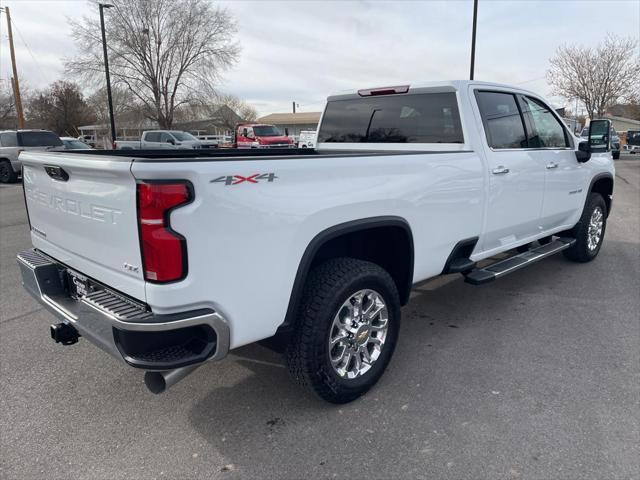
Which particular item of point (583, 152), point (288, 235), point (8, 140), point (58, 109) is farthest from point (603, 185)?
point (58, 109)

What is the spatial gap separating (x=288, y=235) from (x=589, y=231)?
4876 mm

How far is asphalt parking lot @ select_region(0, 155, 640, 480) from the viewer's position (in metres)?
2.54

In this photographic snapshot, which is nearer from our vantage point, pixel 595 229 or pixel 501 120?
pixel 501 120

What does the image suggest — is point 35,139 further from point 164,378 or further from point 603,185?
point 164,378

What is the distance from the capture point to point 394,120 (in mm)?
4480

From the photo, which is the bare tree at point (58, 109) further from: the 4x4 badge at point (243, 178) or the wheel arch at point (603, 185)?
the 4x4 badge at point (243, 178)

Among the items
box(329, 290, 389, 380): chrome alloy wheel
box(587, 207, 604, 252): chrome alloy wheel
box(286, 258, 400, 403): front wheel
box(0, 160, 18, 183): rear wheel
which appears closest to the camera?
box(286, 258, 400, 403): front wheel

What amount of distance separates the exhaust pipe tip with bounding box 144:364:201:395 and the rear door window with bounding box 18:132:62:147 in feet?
55.3

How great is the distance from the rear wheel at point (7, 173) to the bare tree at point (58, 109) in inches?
1830

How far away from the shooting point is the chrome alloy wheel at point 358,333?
3012 millimetres

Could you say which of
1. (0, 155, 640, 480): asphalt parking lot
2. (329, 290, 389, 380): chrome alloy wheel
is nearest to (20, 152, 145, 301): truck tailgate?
(0, 155, 640, 480): asphalt parking lot

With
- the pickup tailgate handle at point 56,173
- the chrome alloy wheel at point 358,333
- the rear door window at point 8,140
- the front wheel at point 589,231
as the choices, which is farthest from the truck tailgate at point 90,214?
the rear door window at point 8,140

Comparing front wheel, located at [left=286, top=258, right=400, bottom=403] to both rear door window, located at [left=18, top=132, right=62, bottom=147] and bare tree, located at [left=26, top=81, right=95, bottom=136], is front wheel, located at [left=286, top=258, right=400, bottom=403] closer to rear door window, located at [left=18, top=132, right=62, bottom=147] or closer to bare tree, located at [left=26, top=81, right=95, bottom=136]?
rear door window, located at [left=18, top=132, right=62, bottom=147]

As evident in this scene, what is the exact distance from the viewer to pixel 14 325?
4281 mm
